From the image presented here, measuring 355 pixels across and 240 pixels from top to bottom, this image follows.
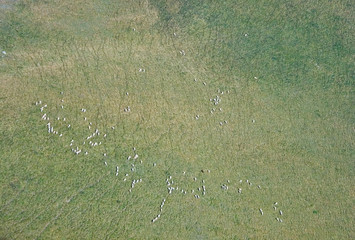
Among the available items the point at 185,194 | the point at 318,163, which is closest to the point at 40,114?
the point at 185,194

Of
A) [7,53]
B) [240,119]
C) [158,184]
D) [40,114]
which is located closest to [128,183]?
[158,184]

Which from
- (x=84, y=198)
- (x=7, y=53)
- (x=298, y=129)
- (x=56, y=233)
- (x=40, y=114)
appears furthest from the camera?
(x=298, y=129)

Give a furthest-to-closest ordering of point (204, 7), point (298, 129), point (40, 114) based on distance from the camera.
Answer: point (204, 7) < point (298, 129) < point (40, 114)

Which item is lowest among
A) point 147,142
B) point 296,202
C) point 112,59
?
point 296,202

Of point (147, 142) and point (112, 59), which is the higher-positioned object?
point (112, 59)

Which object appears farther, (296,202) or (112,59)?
(112,59)

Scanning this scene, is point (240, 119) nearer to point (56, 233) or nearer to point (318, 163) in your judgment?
point (318, 163)

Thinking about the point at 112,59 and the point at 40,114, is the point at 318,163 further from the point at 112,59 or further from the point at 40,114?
the point at 40,114
